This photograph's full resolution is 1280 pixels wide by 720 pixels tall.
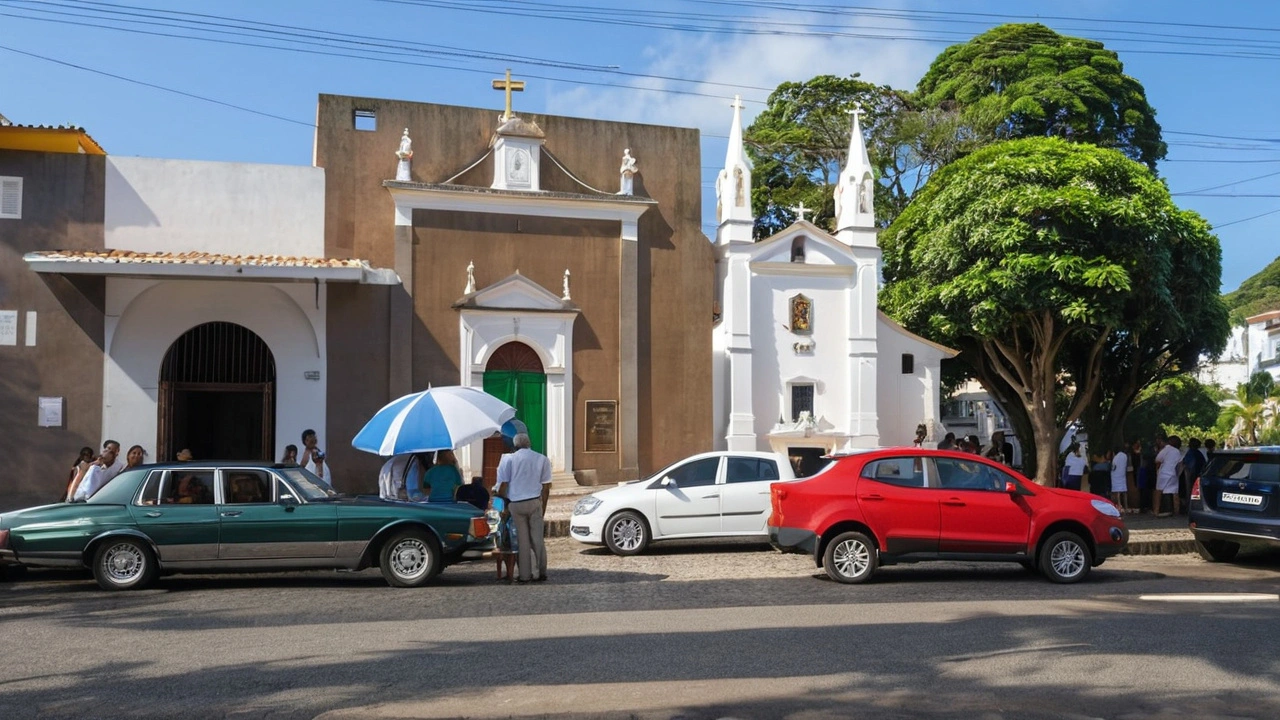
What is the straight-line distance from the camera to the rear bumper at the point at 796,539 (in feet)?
41.8

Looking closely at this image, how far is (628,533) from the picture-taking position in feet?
51.4

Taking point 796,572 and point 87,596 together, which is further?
point 796,572

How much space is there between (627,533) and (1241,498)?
26.2 feet

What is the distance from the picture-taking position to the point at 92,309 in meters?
20.5

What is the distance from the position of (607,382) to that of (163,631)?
1433 centimetres

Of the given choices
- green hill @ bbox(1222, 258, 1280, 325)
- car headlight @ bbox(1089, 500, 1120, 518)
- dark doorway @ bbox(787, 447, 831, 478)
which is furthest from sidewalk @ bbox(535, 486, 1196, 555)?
green hill @ bbox(1222, 258, 1280, 325)

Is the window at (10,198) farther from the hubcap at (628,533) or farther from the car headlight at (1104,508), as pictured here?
the car headlight at (1104,508)

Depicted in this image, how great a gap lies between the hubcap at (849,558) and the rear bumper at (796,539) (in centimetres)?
28

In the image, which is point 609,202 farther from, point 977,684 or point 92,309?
point 977,684

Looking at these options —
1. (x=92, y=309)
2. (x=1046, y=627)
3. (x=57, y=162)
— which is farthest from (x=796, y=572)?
(x=57, y=162)

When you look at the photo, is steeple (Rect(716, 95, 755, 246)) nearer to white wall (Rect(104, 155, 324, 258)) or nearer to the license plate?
white wall (Rect(104, 155, 324, 258))

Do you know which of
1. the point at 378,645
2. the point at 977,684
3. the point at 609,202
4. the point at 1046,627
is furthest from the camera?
the point at 609,202

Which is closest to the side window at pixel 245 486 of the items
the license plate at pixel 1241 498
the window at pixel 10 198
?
the window at pixel 10 198

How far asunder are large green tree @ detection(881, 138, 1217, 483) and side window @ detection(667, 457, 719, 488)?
9.21 metres
